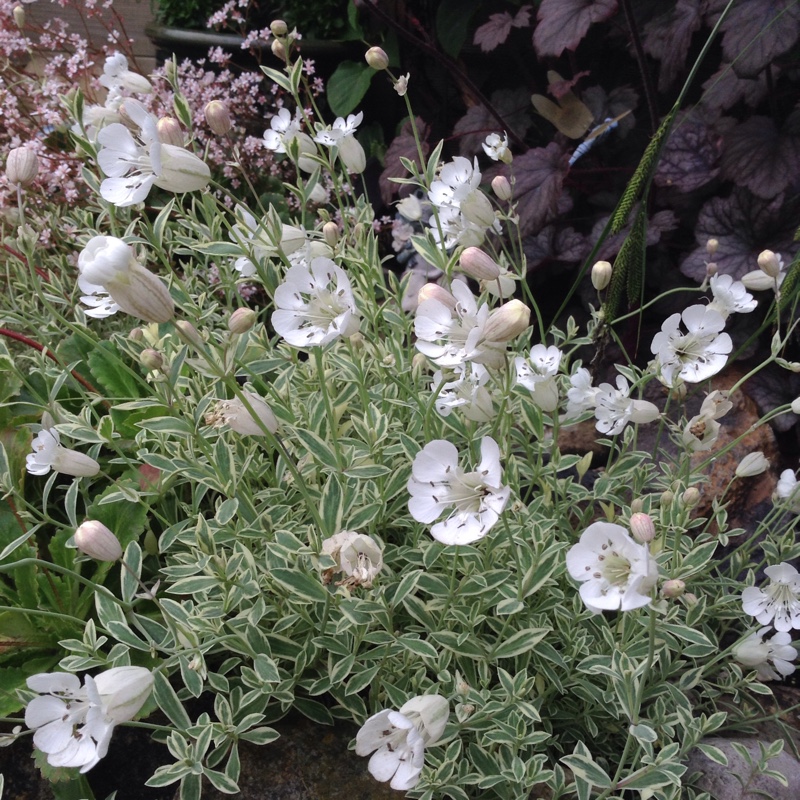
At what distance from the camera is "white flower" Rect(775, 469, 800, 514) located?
1.14 meters

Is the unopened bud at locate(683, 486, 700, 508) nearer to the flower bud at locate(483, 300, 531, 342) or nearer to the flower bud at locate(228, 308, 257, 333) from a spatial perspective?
the flower bud at locate(483, 300, 531, 342)

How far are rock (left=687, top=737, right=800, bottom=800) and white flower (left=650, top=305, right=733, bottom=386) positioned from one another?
1.86ft

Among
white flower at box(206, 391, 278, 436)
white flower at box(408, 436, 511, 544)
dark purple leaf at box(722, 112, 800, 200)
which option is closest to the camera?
white flower at box(408, 436, 511, 544)

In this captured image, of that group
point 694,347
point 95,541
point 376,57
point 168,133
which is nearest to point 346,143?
point 376,57

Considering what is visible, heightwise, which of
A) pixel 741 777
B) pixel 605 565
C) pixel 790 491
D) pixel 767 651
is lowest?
pixel 741 777

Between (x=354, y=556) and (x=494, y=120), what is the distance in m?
1.76

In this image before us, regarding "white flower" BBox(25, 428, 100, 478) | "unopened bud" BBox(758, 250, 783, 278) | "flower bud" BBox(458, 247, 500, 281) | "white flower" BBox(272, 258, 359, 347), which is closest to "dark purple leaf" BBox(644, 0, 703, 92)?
"unopened bud" BBox(758, 250, 783, 278)

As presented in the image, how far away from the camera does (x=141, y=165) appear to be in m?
0.99

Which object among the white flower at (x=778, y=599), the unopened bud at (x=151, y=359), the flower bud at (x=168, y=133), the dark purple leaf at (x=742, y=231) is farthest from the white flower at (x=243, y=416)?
the dark purple leaf at (x=742, y=231)

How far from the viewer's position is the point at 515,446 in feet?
5.71

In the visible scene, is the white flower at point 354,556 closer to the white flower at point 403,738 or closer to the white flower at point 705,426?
the white flower at point 403,738

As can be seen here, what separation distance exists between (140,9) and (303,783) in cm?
371

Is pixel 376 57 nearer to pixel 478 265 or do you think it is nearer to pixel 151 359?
pixel 478 265

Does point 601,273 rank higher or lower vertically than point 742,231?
higher
